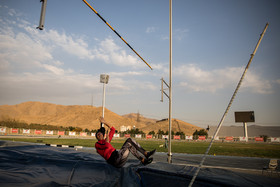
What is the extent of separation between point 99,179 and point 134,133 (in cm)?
5252

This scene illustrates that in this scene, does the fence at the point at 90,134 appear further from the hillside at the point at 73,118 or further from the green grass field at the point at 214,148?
the hillside at the point at 73,118

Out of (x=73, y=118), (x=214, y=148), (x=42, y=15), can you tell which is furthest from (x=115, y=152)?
(x=73, y=118)

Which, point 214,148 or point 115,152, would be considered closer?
point 115,152

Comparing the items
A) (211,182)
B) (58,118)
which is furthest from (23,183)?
(58,118)

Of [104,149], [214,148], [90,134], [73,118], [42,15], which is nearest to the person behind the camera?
[42,15]

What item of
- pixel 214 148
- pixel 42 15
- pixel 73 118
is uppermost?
pixel 42 15

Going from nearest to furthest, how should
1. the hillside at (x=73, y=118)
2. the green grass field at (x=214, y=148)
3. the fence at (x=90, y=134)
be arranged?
the green grass field at (x=214, y=148) → the fence at (x=90, y=134) → the hillside at (x=73, y=118)

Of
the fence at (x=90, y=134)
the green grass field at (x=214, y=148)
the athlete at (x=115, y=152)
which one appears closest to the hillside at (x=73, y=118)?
the fence at (x=90, y=134)

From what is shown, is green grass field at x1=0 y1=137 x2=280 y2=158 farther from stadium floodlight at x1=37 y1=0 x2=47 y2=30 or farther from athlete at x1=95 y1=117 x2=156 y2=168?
stadium floodlight at x1=37 y1=0 x2=47 y2=30

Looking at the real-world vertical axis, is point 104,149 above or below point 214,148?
above

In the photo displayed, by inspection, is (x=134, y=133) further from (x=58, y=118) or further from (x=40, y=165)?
(x=58, y=118)

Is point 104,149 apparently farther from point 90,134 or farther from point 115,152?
point 90,134

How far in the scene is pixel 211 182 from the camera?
3.33 meters

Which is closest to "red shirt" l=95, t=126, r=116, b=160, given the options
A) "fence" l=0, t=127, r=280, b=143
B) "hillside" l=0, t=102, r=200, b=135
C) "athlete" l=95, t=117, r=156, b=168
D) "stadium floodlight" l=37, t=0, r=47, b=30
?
"athlete" l=95, t=117, r=156, b=168
